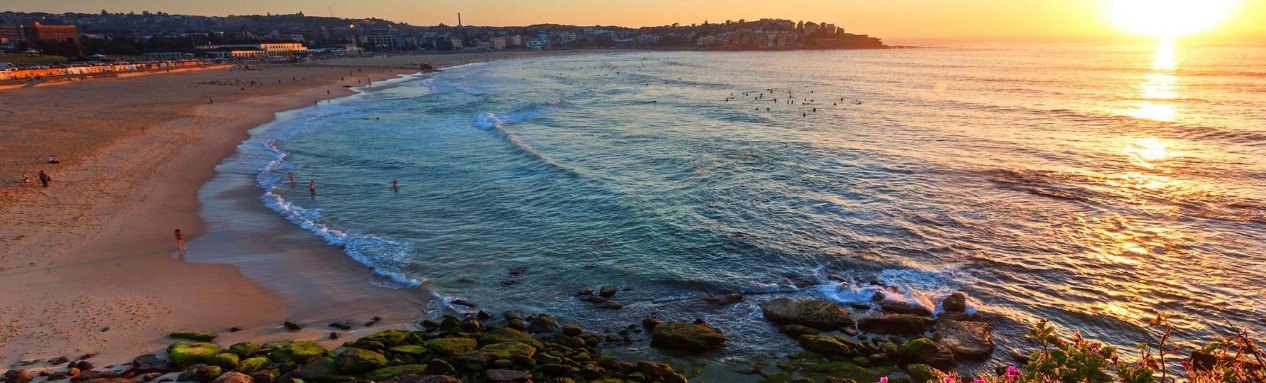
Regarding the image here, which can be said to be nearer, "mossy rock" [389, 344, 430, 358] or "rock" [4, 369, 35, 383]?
"rock" [4, 369, 35, 383]

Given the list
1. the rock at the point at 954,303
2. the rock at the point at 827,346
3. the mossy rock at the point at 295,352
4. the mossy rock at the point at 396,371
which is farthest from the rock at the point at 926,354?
the mossy rock at the point at 295,352

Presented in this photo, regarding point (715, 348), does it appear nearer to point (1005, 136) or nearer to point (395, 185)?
point (395, 185)

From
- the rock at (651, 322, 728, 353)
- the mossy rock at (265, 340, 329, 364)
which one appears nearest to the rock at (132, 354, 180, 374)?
the mossy rock at (265, 340, 329, 364)

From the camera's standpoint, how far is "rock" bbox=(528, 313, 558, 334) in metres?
15.3

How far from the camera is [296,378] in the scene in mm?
12094

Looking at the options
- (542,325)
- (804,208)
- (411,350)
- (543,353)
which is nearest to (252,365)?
(411,350)

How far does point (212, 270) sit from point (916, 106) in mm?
53344

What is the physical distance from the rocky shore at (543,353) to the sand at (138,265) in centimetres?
103

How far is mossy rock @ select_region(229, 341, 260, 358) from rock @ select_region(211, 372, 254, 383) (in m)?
1.35

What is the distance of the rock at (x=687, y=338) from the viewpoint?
14352 mm

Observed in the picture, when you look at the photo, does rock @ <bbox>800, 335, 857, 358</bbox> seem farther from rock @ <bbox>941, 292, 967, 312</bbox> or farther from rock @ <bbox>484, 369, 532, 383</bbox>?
rock @ <bbox>484, 369, 532, 383</bbox>

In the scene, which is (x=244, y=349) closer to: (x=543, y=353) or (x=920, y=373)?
(x=543, y=353)

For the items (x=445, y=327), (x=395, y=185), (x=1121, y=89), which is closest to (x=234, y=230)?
(x=395, y=185)

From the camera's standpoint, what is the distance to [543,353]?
13.4m
